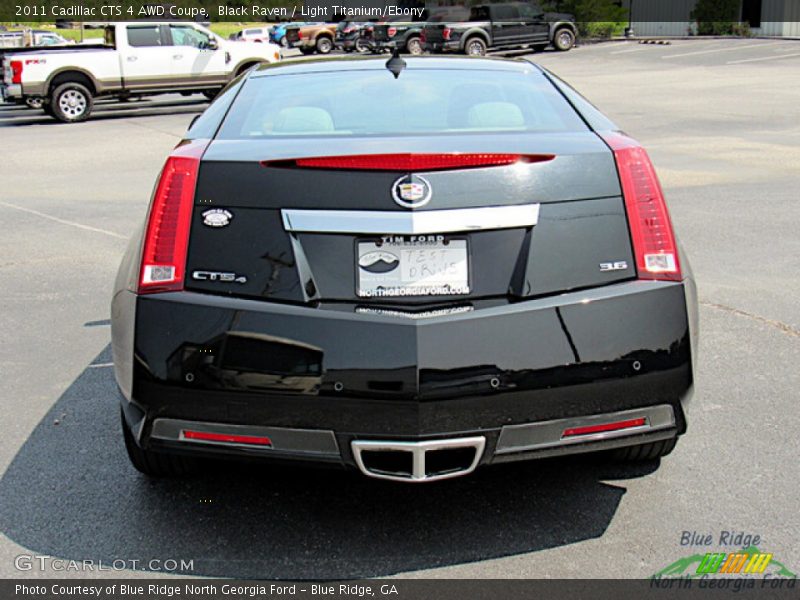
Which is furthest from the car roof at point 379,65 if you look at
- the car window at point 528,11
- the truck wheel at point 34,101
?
the car window at point 528,11

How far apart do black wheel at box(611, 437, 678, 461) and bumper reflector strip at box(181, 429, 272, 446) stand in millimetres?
1458

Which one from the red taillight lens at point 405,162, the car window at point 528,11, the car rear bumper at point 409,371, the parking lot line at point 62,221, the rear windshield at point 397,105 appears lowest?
the parking lot line at point 62,221

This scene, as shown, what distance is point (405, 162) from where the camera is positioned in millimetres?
3418

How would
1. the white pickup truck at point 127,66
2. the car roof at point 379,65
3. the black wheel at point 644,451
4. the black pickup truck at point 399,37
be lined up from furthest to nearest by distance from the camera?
the black pickup truck at point 399,37, the white pickup truck at point 127,66, the car roof at point 379,65, the black wheel at point 644,451

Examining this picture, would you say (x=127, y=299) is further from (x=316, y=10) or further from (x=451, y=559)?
(x=316, y=10)

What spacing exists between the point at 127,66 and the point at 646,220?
20269 millimetres

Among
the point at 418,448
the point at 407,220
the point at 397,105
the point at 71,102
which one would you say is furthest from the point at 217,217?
the point at 71,102

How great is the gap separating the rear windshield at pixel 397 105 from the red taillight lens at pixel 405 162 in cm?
38

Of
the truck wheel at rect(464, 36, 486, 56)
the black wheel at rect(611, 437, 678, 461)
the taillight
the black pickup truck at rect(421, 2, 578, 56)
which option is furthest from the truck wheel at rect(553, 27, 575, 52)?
the taillight

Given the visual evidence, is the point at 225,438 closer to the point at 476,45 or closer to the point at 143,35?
the point at 143,35

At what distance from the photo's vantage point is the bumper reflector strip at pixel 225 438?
3.37m

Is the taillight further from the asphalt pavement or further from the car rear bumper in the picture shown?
the asphalt pavement

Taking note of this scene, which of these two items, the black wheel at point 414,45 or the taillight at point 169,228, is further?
the black wheel at point 414,45

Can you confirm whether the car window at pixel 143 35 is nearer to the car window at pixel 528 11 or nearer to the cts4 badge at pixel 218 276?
the car window at pixel 528 11
